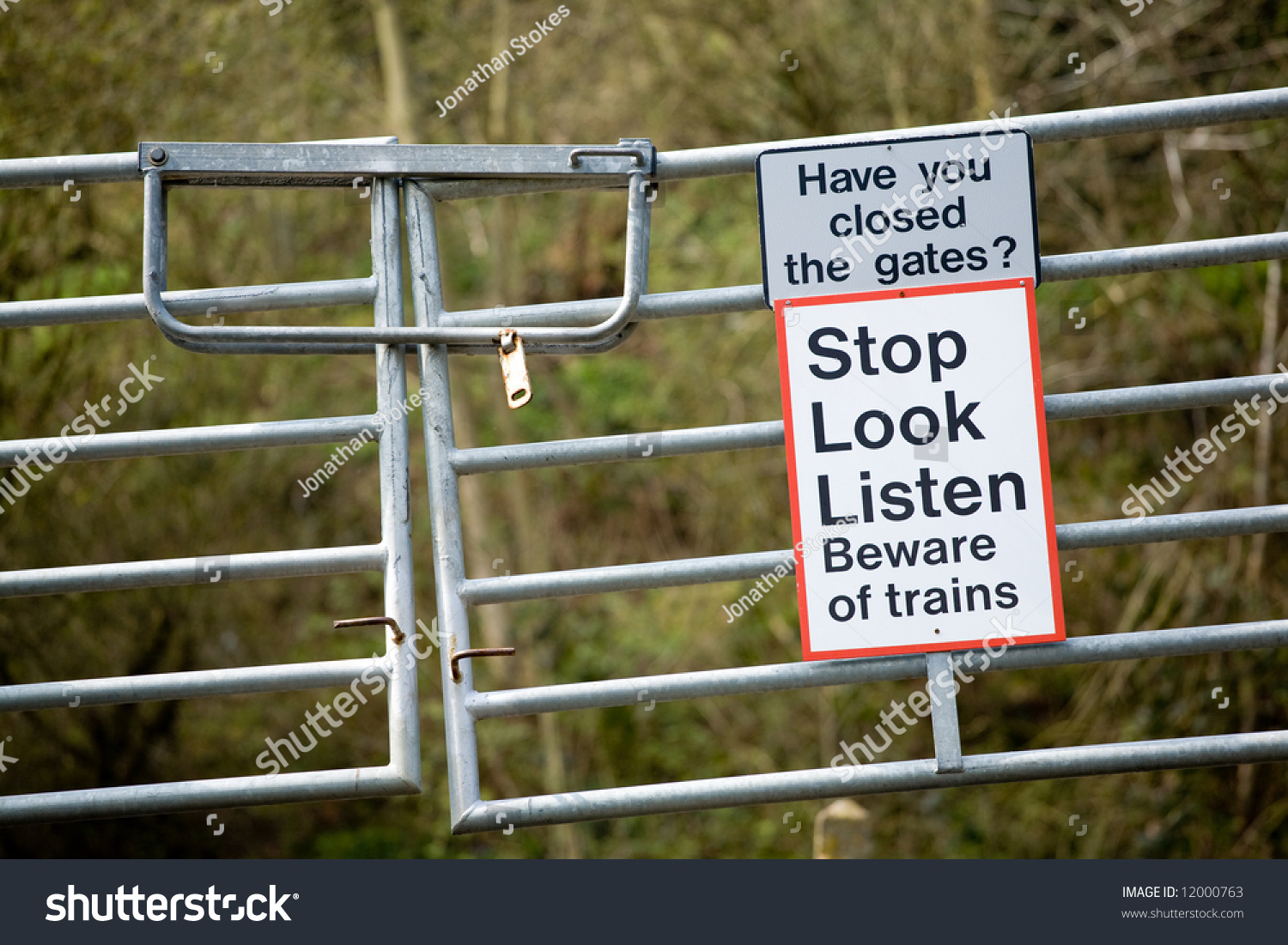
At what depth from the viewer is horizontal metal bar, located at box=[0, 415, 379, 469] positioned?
2146 millimetres

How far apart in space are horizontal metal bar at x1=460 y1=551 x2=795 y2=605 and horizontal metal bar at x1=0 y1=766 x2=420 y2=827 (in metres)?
0.38

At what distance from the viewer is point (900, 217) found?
2191 mm

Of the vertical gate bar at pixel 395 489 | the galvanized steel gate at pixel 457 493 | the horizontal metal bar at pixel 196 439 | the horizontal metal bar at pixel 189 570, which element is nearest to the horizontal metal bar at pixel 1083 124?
the galvanized steel gate at pixel 457 493

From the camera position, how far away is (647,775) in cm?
772

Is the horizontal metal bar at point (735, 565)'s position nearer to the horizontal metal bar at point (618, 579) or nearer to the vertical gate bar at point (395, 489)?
the horizontal metal bar at point (618, 579)

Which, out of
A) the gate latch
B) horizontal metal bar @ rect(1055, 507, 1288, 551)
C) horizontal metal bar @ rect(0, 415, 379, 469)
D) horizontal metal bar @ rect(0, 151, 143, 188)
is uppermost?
horizontal metal bar @ rect(0, 151, 143, 188)

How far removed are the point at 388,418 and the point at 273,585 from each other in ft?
18.1

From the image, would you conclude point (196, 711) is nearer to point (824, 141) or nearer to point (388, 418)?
point (388, 418)

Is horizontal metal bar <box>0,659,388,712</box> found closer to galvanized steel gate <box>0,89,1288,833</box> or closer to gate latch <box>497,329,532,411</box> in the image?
galvanized steel gate <box>0,89,1288,833</box>

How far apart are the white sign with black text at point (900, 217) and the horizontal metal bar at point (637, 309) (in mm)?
66

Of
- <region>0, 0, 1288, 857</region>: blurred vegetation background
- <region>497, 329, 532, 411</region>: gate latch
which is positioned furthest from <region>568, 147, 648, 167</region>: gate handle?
<region>0, 0, 1288, 857</region>: blurred vegetation background

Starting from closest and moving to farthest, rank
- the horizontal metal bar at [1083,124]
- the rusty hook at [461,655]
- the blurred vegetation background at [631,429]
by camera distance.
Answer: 1. the rusty hook at [461,655]
2. the horizontal metal bar at [1083,124]
3. the blurred vegetation background at [631,429]

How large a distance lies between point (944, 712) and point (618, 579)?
669 mm

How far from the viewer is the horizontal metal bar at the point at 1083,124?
2166mm
